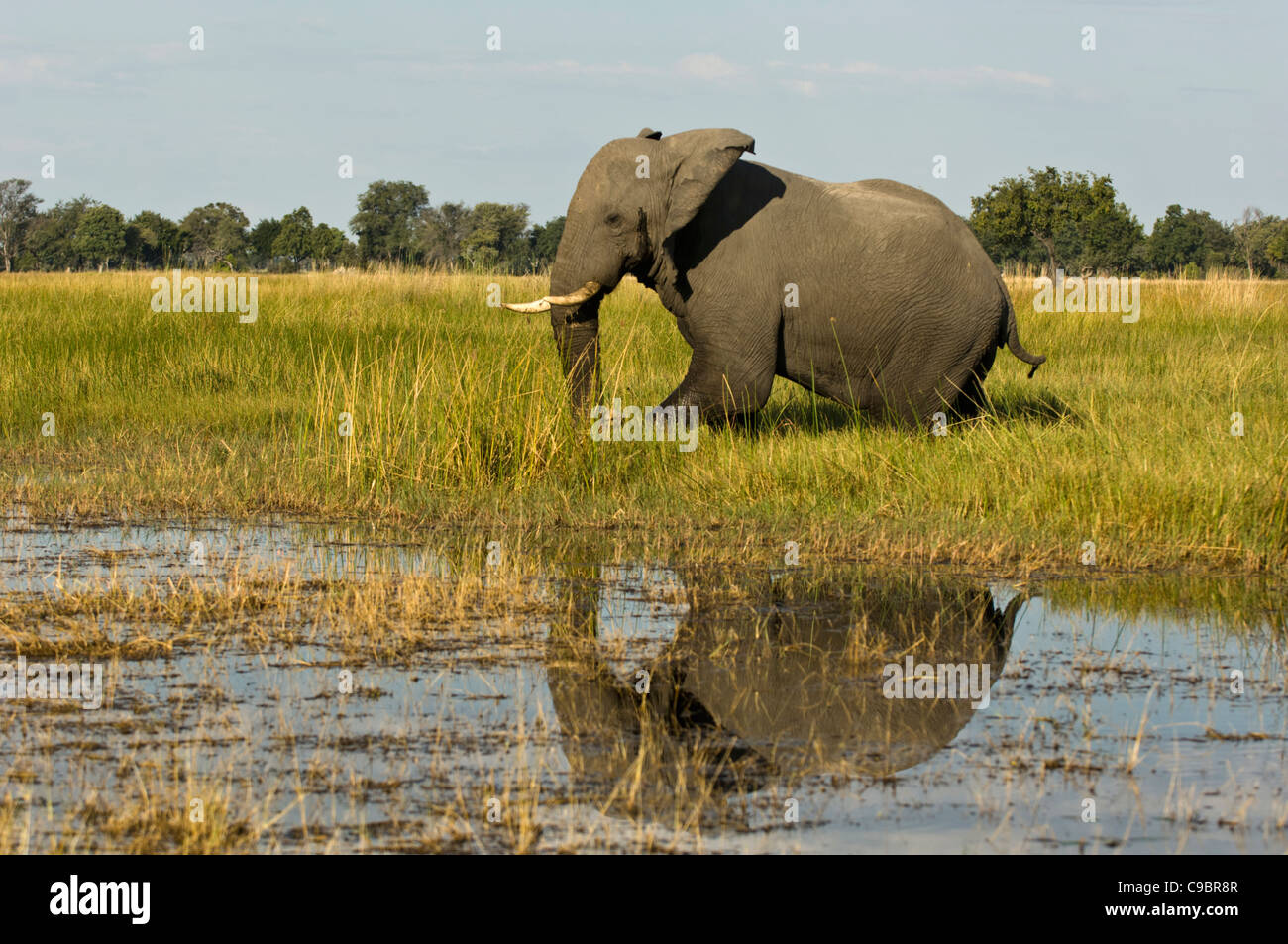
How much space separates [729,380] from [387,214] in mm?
76438

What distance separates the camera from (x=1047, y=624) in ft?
19.1

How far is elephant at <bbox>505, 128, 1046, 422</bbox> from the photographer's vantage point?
29.3 feet

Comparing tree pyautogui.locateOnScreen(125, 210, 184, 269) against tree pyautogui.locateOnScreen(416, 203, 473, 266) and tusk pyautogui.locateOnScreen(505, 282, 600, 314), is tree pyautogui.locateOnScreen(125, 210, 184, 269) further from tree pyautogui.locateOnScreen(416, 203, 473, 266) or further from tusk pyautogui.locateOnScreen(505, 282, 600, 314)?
tusk pyautogui.locateOnScreen(505, 282, 600, 314)

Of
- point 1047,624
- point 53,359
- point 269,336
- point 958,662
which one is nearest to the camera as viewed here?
point 958,662

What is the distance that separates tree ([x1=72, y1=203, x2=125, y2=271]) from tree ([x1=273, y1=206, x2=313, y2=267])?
9215mm

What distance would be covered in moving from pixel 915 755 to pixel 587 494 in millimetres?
4291

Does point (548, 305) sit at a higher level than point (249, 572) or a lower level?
higher

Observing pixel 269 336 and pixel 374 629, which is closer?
pixel 374 629

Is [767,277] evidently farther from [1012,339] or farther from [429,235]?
[429,235]

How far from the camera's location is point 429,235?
76375 mm

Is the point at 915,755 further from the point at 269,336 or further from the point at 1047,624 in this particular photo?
the point at 269,336

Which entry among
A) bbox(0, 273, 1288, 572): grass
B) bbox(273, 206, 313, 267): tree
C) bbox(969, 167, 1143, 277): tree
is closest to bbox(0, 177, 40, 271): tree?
bbox(273, 206, 313, 267): tree

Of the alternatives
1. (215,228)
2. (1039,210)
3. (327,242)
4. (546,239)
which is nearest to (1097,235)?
(1039,210)

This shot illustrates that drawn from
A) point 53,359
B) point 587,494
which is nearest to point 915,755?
point 587,494
